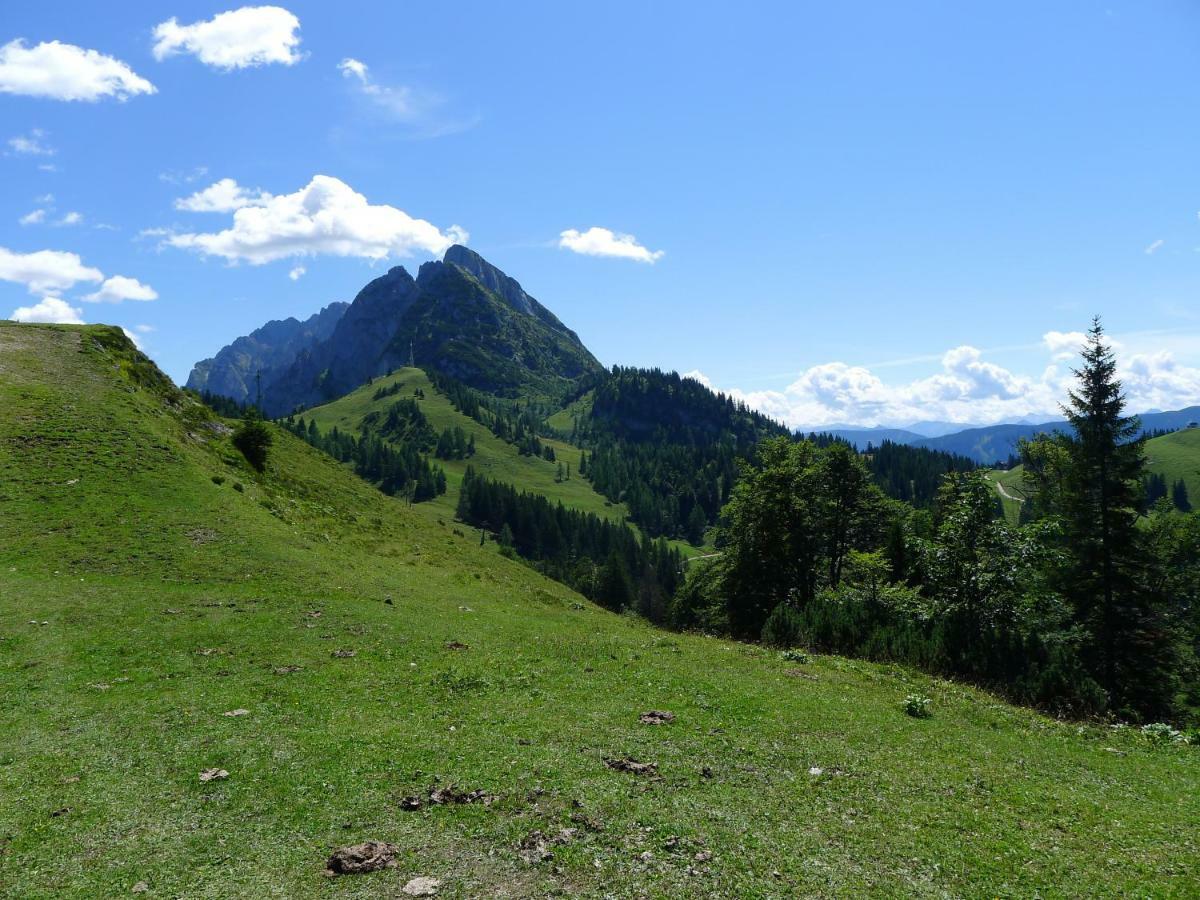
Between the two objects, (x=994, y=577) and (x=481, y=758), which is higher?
(x=994, y=577)

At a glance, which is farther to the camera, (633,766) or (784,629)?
(784,629)

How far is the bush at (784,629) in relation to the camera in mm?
34781

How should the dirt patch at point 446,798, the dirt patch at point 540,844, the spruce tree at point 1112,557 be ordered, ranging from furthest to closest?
the spruce tree at point 1112,557
the dirt patch at point 446,798
the dirt patch at point 540,844

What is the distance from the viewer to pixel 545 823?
12586mm

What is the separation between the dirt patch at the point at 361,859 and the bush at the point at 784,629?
27262 millimetres

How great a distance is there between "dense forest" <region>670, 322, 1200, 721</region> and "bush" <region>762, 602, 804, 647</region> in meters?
0.09

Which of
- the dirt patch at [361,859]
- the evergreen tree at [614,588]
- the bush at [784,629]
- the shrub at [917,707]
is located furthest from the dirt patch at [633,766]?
the evergreen tree at [614,588]

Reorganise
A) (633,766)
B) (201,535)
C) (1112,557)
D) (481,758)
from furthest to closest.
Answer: (1112,557) < (201,535) < (481,758) < (633,766)

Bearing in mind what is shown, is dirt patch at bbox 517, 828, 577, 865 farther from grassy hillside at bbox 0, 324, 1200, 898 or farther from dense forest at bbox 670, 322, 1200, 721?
dense forest at bbox 670, 322, 1200, 721

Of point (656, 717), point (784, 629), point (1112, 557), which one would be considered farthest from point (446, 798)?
point (1112, 557)

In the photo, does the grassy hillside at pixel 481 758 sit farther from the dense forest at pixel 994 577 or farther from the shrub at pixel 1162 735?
the dense forest at pixel 994 577

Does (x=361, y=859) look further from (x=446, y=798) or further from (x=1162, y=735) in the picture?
(x=1162, y=735)

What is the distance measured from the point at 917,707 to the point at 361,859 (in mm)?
17706

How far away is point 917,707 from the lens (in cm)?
2041
